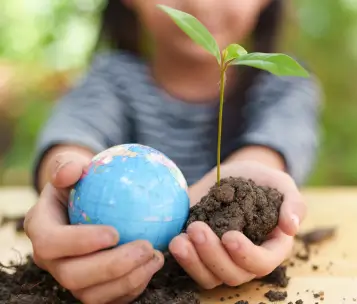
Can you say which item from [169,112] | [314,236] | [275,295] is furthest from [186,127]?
[275,295]

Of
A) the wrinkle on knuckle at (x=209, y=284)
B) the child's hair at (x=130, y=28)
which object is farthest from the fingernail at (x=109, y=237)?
the child's hair at (x=130, y=28)

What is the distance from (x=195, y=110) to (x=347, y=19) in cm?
180

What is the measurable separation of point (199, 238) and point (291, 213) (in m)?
0.17

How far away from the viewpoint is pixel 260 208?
0.96m

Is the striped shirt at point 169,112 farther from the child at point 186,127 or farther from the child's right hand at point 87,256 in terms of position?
the child's right hand at point 87,256

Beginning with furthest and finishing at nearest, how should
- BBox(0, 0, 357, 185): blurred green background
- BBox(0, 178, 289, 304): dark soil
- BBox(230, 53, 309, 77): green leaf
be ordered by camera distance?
1. BBox(0, 0, 357, 185): blurred green background
2. BBox(0, 178, 289, 304): dark soil
3. BBox(230, 53, 309, 77): green leaf

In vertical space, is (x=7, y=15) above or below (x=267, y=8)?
below

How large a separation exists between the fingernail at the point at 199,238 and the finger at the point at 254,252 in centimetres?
3

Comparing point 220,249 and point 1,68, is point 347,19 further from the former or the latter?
point 220,249

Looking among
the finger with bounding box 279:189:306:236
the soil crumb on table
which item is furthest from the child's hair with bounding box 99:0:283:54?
the finger with bounding box 279:189:306:236

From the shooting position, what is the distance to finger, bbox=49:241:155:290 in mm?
836

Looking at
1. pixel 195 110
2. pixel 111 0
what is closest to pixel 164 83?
pixel 195 110

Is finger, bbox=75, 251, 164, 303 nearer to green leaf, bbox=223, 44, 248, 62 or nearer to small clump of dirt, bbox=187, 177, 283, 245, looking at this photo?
small clump of dirt, bbox=187, 177, 283, 245

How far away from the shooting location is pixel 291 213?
0.95 metres
